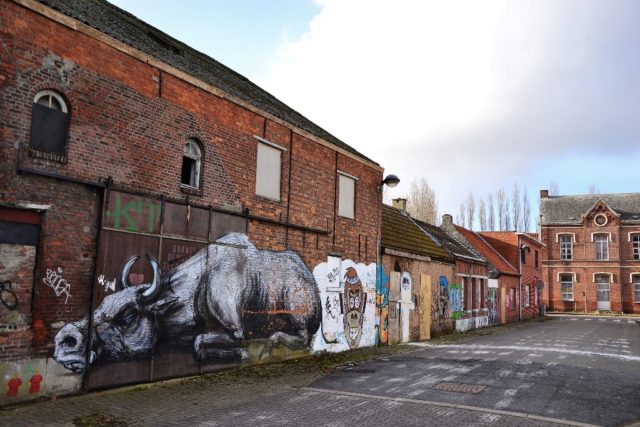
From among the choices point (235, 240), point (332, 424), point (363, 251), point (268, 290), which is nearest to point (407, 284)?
point (363, 251)

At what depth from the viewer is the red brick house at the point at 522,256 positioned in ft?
115

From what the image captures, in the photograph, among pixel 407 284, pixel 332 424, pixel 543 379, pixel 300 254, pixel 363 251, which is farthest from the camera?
pixel 407 284

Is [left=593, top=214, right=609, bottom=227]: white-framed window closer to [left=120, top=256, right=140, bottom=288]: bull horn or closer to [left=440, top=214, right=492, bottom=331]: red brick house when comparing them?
[left=440, top=214, right=492, bottom=331]: red brick house

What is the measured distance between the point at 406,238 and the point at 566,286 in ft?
111

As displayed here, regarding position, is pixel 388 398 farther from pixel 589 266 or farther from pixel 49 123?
pixel 589 266

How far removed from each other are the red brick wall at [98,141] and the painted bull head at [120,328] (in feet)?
0.90

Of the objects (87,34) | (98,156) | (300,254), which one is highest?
(87,34)

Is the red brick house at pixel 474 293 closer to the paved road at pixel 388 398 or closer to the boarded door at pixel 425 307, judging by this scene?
the boarded door at pixel 425 307

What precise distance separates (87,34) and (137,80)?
1.12 meters

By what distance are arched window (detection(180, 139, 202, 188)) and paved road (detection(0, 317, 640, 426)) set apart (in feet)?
12.7

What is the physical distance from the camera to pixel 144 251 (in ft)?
30.6

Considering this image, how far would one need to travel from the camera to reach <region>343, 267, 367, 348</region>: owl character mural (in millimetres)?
15123

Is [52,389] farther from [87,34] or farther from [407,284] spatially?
[407,284]

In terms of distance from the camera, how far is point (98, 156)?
866 cm
